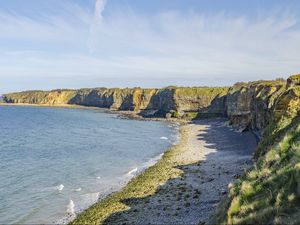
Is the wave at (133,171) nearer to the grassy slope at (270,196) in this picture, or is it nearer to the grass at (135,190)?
the grass at (135,190)

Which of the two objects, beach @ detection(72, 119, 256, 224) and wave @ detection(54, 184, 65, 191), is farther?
wave @ detection(54, 184, 65, 191)

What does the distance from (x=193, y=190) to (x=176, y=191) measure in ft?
4.96

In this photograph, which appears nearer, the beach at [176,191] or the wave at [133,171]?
the beach at [176,191]

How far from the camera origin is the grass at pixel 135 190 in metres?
27.3

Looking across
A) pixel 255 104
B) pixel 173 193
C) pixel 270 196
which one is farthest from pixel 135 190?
pixel 255 104

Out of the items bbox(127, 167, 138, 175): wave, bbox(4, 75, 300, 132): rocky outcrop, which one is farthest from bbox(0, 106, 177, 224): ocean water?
bbox(4, 75, 300, 132): rocky outcrop

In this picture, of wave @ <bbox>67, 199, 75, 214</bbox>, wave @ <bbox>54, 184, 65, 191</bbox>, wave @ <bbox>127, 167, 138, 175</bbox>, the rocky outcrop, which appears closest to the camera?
wave @ <bbox>67, 199, 75, 214</bbox>

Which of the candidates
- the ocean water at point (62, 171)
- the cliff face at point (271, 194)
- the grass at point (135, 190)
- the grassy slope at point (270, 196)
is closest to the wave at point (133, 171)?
the ocean water at point (62, 171)

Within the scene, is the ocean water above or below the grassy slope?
below

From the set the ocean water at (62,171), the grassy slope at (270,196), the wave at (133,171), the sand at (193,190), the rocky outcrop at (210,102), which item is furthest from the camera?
the rocky outcrop at (210,102)

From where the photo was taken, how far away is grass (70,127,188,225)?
27.3 metres

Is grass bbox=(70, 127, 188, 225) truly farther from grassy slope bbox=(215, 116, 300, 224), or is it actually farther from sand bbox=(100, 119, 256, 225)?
grassy slope bbox=(215, 116, 300, 224)

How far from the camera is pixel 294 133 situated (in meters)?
19.7

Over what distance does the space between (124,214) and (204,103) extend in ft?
385
